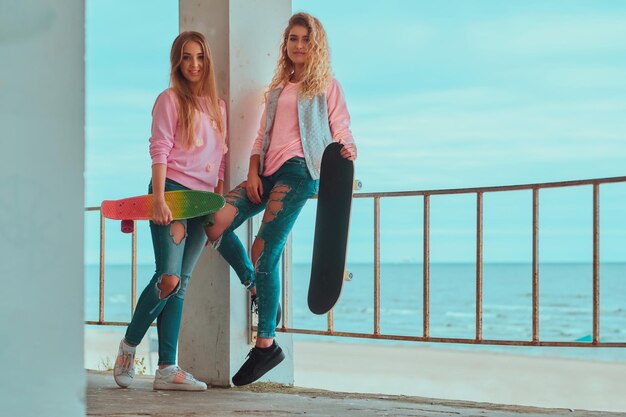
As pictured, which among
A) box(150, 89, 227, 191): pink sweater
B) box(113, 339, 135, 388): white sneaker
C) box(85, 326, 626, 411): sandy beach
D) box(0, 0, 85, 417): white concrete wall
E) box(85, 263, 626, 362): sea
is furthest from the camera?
box(85, 263, 626, 362): sea

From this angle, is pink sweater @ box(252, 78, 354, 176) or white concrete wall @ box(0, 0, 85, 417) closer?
white concrete wall @ box(0, 0, 85, 417)

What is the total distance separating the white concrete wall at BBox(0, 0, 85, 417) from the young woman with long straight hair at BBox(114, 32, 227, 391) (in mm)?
2320

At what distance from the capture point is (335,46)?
32875mm

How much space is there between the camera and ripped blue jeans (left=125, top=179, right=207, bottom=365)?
352 centimetres

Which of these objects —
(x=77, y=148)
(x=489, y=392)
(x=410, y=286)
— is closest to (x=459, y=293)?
(x=410, y=286)

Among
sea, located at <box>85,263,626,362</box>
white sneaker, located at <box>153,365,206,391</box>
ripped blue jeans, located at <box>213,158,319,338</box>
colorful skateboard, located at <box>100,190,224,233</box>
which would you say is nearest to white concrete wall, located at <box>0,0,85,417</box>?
colorful skateboard, located at <box>100,190,224,233</box>

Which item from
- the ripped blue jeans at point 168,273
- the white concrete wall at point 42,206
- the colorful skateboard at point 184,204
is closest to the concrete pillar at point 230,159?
the ripped blue jeans at point 168,273

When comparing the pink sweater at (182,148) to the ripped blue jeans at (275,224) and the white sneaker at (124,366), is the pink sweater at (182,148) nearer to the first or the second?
the ripped blue jeans at (275,224)

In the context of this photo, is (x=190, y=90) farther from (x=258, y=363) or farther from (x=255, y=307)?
(x=258, y=363)

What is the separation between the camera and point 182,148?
359 cm

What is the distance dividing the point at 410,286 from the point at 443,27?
8.98 meters

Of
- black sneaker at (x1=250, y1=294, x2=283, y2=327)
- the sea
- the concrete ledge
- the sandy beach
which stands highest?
black sneaker at (x1=250, y1=294, x2=283, y2=327)

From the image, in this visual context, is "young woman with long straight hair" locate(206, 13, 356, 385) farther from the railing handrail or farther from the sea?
the sea

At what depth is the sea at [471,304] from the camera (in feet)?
70.7
